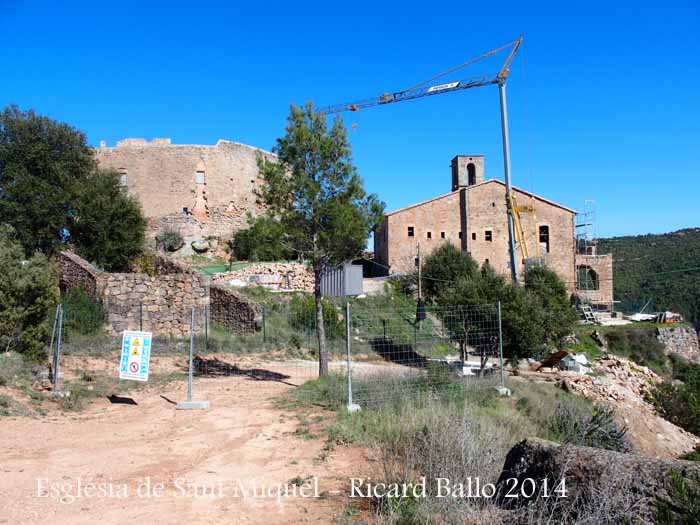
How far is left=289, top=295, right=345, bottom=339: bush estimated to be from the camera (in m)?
18.9

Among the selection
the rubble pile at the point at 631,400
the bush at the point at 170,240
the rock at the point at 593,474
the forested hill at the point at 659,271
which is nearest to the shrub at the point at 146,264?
the bush at the point at 170,240

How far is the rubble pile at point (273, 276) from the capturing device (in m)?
25.6

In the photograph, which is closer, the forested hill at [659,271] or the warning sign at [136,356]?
the warning sign at [136,356]

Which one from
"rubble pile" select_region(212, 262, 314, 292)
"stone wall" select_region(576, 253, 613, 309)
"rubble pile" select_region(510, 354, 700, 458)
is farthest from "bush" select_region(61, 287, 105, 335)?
"stone wall" select_region(576, 253, 613, 309)

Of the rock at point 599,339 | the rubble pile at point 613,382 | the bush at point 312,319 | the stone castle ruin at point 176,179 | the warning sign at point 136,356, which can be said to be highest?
the stone castle ruin at point 176,179

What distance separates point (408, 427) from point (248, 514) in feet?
8.02

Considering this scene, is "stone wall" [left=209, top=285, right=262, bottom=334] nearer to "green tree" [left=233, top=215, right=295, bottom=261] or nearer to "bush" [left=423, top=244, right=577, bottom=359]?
"green tree" [left=233, top=215, right=295, bottom=261]

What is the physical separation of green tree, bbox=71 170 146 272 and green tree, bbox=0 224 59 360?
10.5m

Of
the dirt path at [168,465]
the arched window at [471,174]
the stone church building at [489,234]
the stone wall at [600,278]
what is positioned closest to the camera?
the dirt path at [168,465]

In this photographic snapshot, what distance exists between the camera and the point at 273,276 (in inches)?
Answer: 1024

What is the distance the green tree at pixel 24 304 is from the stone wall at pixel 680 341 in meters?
31.4

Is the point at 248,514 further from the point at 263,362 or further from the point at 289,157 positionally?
the point at 263,362

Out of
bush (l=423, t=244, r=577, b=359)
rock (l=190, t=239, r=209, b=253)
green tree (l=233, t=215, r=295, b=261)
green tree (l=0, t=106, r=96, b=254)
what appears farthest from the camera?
rock (l=190, t=239, r=209, b=253)

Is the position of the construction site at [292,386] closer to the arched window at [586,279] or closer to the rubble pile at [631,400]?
the rubble pile at [631,400]
